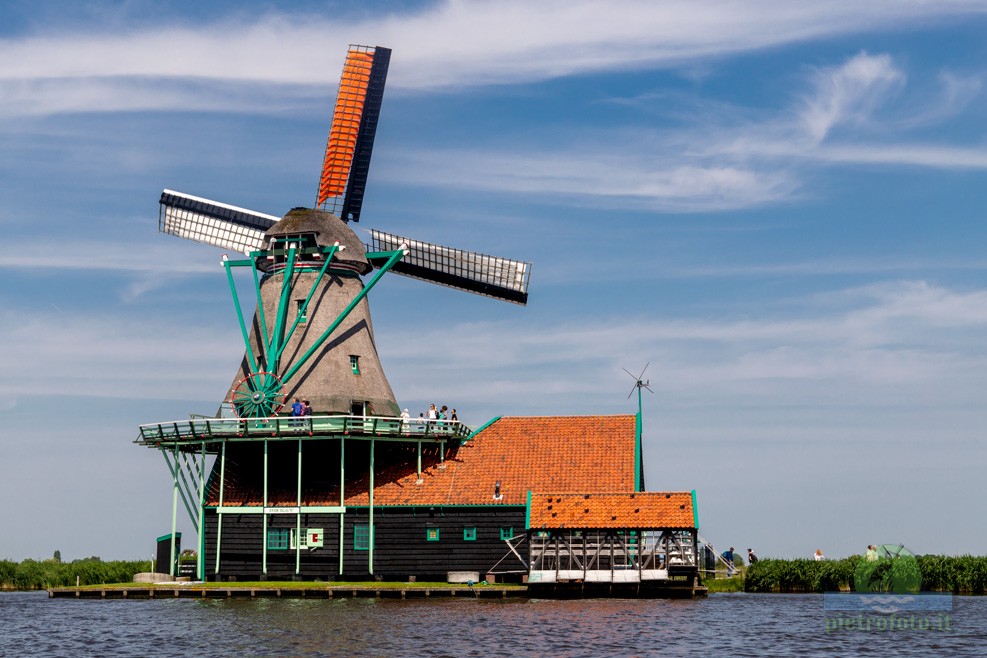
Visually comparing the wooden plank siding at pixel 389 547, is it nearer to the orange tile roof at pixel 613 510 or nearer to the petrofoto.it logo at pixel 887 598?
the orange tile roof at pixel 613 510

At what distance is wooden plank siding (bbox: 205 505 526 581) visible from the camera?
156 ft

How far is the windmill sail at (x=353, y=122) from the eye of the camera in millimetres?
54406

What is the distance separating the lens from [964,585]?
45062 mm

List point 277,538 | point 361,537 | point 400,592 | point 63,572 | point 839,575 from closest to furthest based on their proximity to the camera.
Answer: point 400,592
point 839,575
point 361,537
point 277,538
point 63,572

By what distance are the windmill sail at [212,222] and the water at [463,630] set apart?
18.9m

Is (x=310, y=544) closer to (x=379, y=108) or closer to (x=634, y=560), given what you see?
(x=634, y=560)

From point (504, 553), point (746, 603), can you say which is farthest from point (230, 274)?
point (746, 603)

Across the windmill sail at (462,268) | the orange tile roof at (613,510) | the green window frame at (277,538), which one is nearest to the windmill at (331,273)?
the windmill sail at (462,268)

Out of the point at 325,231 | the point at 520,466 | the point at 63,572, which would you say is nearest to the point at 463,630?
the point at 520,466

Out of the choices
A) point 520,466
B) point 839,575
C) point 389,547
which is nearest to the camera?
point 839,575

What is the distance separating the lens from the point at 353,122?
5441 centimetres

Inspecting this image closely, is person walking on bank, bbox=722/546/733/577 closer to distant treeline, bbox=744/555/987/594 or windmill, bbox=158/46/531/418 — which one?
distant treeline, bbox=744/555/987/594

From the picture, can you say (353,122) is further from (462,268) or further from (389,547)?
(389,547)

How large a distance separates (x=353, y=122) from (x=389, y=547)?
18.6 m
